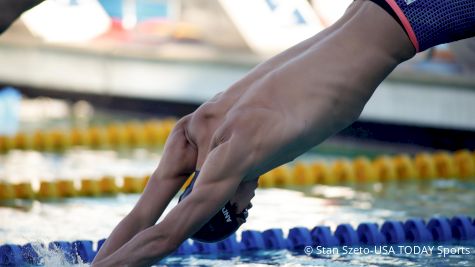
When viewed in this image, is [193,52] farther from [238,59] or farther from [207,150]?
[207,150]

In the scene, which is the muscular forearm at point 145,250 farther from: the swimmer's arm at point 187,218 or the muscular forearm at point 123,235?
the muscular forearm at point 123,235

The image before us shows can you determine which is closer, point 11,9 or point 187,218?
point 187,218

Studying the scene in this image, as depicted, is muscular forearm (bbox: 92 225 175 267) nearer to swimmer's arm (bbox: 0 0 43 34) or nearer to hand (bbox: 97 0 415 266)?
hand (bbox: 97 0 415 266)

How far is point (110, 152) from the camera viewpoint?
8117mm

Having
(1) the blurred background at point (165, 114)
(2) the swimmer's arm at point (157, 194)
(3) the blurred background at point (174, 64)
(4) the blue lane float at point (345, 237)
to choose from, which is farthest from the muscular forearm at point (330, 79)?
(3) the blurred background at point (174, 64)

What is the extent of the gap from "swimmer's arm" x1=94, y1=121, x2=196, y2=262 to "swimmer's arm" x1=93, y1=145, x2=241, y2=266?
163 millimetres

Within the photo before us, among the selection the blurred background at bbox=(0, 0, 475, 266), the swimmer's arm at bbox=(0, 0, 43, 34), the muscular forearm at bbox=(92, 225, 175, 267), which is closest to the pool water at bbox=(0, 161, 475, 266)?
the blurred background at bbox=(0, 0, 475, 266)

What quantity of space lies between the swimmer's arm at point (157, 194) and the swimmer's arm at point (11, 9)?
2.63 feet

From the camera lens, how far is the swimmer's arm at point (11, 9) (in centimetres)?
376

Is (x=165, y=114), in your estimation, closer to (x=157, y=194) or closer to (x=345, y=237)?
(x=345, y=237)

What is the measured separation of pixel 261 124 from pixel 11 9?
3.68 ft

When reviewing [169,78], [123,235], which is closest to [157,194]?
[123,235]

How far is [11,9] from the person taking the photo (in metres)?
3.77

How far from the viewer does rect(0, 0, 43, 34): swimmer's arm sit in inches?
148
